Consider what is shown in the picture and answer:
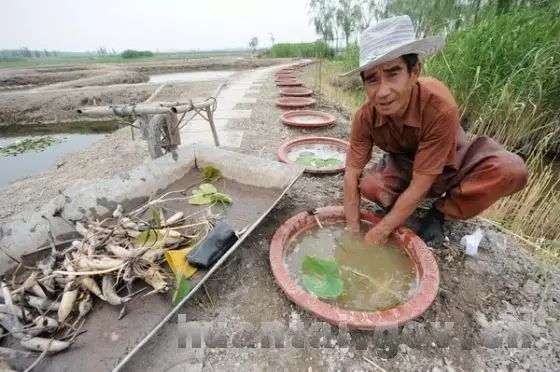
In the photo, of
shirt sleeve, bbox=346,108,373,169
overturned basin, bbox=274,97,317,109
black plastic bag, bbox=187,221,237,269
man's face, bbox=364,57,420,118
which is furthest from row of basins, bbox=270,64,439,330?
overturned basin, bbox=274,97,317,109

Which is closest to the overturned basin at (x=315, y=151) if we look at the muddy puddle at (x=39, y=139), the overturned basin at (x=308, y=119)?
the overturned basin at (x=308, y=119)

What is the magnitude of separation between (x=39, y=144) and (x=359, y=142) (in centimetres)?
952

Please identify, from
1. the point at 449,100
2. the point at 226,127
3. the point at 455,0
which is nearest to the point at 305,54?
the point at 455,0

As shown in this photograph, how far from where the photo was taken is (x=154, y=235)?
6.13 ft

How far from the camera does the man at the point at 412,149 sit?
5.00 feet

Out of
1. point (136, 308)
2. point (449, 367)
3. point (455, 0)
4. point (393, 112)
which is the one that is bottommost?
point (449, 367)

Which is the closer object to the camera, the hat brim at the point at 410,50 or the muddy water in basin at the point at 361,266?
the hat brim at the point at 410,50

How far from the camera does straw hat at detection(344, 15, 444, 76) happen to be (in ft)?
4.67

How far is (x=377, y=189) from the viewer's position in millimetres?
2082

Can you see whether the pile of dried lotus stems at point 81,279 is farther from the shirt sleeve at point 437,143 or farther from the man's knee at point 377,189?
the shirt sleeve at point 437,143

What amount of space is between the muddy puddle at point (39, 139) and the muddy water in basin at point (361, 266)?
5.80 metres

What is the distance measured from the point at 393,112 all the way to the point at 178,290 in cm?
159

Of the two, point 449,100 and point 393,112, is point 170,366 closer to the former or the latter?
point 393,112

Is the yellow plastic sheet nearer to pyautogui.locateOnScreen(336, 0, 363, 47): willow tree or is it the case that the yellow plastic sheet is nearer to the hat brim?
the hat brim
